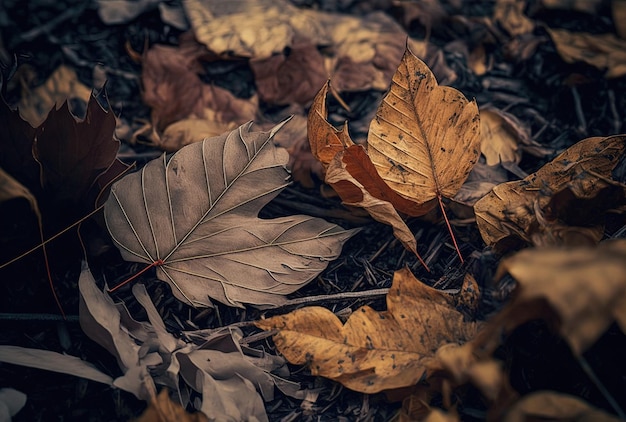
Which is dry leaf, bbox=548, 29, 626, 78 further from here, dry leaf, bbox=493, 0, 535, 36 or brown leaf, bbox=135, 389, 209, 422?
brown leaf, bbox=135, 389, 209, 422

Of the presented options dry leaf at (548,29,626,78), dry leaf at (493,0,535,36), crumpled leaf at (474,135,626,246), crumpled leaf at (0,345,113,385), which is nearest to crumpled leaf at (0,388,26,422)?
crumpled leaf at (0,345,113,385)

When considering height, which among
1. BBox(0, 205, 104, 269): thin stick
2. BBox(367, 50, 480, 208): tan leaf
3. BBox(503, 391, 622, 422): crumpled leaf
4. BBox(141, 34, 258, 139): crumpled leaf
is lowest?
BBox(0, 205, 104, 269): thin stick

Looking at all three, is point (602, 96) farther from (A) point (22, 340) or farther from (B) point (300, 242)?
(A) point (22, 340)

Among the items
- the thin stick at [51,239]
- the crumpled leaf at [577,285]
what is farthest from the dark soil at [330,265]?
the crumpled leaf at [577,285]

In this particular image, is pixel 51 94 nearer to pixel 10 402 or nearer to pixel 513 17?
pixel 10 402

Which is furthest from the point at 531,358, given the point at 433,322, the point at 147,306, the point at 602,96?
the point at 602,96
